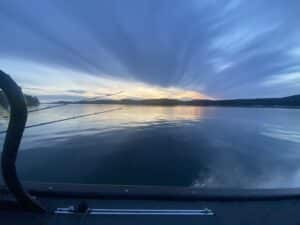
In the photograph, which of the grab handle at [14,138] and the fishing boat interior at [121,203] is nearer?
the grab handle at [14,138]

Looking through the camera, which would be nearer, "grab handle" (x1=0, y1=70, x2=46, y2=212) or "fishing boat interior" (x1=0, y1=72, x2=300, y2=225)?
"grab handle" (x1=0, y1=70, x2=46, y2=212)

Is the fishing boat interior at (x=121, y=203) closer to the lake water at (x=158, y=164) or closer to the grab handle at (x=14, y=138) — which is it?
the grab handle at (x=14, y=138)

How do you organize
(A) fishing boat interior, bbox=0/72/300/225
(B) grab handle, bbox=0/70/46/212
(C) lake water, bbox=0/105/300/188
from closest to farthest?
(B) grab handle, bbox=0/70/46/212 < (A) fishing boat interior, bbox=0/72/300/225 < (C) lake water, bbox=0/105/300/188

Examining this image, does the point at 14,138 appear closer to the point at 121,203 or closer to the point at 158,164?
the point at 121,203

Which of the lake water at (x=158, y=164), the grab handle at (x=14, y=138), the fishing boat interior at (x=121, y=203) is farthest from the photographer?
the lake water at (x=158, y=164)

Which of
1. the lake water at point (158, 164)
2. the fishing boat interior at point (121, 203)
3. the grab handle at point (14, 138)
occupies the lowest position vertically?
the lake water at point (158, 164)

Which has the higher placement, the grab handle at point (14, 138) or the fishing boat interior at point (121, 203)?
the grab handle at point (14, 138)

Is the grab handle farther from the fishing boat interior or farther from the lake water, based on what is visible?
the lake water

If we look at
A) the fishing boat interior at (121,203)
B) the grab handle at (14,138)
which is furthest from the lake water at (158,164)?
the grab handle at (14,138)

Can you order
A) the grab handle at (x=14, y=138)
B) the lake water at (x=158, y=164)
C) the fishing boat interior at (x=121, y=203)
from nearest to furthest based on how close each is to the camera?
the grab handle at (x=14, y=138), the fishing boat interior at (x=121, y=203), the lake water at (x=158, y=164)

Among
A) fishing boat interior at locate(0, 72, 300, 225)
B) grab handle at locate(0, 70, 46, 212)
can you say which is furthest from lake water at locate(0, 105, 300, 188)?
grab handle at locate(0, 70, 46, 212)

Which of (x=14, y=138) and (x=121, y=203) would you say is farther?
(x=121, y=203)

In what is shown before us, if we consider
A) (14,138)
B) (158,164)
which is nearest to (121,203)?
(14,138)

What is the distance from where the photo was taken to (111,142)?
60.5ft
